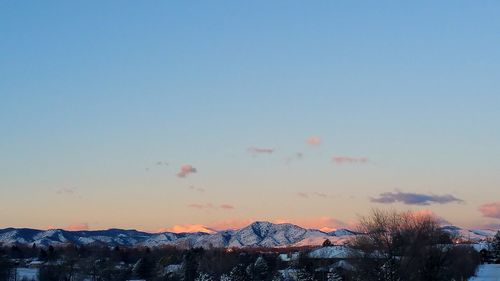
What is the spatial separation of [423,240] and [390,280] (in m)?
5.08

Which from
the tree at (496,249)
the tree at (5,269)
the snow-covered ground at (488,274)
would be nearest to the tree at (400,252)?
the snow-covered ground at (488,274)

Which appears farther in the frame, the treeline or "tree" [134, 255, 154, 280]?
"tree" [134, 255, 154, 280]

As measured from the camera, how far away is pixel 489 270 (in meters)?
104

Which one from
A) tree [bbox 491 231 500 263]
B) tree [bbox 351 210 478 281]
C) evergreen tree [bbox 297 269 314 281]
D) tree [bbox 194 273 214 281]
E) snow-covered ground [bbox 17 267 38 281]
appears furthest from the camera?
snow-covered ground [bbox 17 267 38 281]

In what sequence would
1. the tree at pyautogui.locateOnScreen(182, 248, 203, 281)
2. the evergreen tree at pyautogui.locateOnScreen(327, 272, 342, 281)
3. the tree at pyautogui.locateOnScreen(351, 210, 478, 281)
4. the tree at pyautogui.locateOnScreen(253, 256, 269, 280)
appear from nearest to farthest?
the tree at pyautogui.locateOnScreen(351, 210, 478, 281) → the evergreen tree at pyautogui.locateOnScreen(327, 272, 342, 281) → the tree at pyautogui.locateOnScreen(253, 256, 269, 280) → the tree at pyautogui.locateOnScreen(182, 248, 203, 281)

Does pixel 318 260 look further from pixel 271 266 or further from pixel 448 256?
A: pixel 448 256

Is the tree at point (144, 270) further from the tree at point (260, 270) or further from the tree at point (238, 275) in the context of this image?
the tree at point (238, 275)

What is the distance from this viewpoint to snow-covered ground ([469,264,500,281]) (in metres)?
92.4

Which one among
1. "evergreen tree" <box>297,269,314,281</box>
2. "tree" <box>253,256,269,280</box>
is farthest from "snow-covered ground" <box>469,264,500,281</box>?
"tree" <box>253,256,269,280</box>

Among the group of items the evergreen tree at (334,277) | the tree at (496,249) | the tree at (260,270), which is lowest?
the evergreen tree at (334,277)

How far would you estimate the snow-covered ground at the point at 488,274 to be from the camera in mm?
92438

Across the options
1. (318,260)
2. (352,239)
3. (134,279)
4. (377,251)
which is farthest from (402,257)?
(134,279)

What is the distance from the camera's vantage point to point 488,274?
9862 cm

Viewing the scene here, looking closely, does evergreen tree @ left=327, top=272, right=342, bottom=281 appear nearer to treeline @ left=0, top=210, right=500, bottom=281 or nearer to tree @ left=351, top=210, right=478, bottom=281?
treeline @ left=0, top=210, right=500, bottom=281
